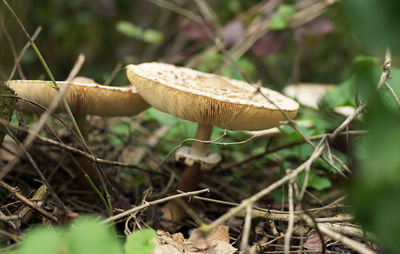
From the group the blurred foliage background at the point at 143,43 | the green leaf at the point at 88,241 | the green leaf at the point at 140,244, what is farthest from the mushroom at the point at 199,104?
the blurred foliage background at the point at 143,43

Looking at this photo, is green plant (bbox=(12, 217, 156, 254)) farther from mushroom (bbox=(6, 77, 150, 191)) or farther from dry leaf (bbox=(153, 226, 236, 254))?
mushroom (bbox=(6, 77, 150, 191))

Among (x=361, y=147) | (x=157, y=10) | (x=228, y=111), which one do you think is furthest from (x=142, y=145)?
(x=157, y=10)

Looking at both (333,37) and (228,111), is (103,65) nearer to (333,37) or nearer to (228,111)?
(333,37)

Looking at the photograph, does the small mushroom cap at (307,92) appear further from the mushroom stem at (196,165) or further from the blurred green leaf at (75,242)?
the blurred green leaf at (75,242)

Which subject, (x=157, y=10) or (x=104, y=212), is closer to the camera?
(x=104, y=212)

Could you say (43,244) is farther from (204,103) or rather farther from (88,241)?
(204,103)

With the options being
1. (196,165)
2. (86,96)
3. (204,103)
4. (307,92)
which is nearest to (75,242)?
(204,103)

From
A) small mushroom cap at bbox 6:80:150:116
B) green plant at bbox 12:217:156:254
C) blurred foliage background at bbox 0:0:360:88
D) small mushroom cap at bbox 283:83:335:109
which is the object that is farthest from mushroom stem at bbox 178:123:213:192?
blurred foliage background at bbox 0:0:360:88
